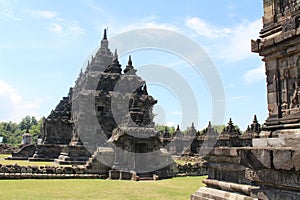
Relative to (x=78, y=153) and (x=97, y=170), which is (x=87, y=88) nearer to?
(x=78, y=153)

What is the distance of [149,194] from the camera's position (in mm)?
13242

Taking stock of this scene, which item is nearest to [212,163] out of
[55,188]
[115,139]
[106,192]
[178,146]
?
[106,192]

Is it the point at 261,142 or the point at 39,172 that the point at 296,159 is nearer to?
the point at 261,142

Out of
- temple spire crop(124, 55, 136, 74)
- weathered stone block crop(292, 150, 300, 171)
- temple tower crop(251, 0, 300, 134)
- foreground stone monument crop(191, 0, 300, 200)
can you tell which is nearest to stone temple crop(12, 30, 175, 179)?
temple spire crop(124, 55, 136, 74)

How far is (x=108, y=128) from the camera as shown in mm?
35125

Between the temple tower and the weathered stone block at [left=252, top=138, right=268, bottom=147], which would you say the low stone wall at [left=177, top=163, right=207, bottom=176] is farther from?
the weathered stone block at [left=252, top=138, right=268, bottom=147]

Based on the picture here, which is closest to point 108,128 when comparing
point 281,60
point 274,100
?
point 274,100

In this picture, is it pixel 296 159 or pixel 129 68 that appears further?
pixel 129 68

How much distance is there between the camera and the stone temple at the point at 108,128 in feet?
69.0

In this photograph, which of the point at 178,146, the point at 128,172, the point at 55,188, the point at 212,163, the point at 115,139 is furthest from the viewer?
the point at 178,146

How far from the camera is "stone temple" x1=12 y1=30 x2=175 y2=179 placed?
21.0m

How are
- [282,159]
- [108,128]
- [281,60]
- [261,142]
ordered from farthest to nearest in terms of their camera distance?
1. [108,128]
2. [281,60]
3. [261,142]
4. [282,159]

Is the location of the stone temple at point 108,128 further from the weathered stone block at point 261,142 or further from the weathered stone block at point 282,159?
the weathered stone block at point 282,159

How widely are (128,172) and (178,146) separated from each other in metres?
28.0
